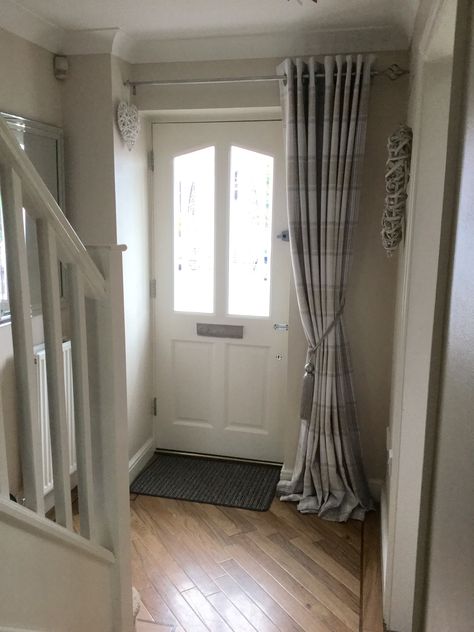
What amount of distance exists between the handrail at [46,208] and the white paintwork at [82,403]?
3 cm

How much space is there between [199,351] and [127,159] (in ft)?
4.11

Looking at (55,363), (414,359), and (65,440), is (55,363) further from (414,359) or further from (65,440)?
(414,359)

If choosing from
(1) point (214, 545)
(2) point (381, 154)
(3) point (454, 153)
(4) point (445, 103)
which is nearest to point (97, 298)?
(3) point (454, 153)

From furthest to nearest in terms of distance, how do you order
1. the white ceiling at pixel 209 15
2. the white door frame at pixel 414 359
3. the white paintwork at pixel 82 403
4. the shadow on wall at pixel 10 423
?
1. the shadow on wall at pixel 10 423
2. the white ceiling at pixel 209 15
3. the white door frame at pixel 414 359
4. the white paintwork at pixel 82 403

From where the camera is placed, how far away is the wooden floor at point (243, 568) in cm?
226

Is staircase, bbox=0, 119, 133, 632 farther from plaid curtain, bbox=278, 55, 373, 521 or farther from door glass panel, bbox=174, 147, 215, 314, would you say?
door glass panel, bbox=174, 147, 215, 314

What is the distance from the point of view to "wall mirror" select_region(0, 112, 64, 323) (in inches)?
99.1

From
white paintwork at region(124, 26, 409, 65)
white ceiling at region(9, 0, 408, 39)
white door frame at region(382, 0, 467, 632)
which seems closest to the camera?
white door frame at region(382, 0, 467, 632)

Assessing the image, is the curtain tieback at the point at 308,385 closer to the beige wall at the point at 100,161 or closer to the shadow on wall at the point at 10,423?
the beige wall at the point at 100,161

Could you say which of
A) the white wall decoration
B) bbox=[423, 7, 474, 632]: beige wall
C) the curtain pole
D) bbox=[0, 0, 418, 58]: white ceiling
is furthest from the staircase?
the curtain pole

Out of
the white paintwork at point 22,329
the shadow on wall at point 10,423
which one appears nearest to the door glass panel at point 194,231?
the shadow on wall at point 10,423

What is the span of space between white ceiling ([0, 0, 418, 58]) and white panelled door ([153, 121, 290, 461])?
570 millimetres

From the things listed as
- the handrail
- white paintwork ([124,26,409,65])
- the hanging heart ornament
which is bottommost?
the handrail

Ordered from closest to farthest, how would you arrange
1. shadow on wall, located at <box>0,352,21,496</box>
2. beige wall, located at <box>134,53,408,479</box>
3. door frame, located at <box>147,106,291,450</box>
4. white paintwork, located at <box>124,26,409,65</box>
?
shadow on wall, located at <box>0,352,21,496</box>
white paintwork, located at <box>124,26,409,65</box>
beige wall, located at <box>134,53,408,479</box>
door frame, located at <box>147,106,291,450</box>
